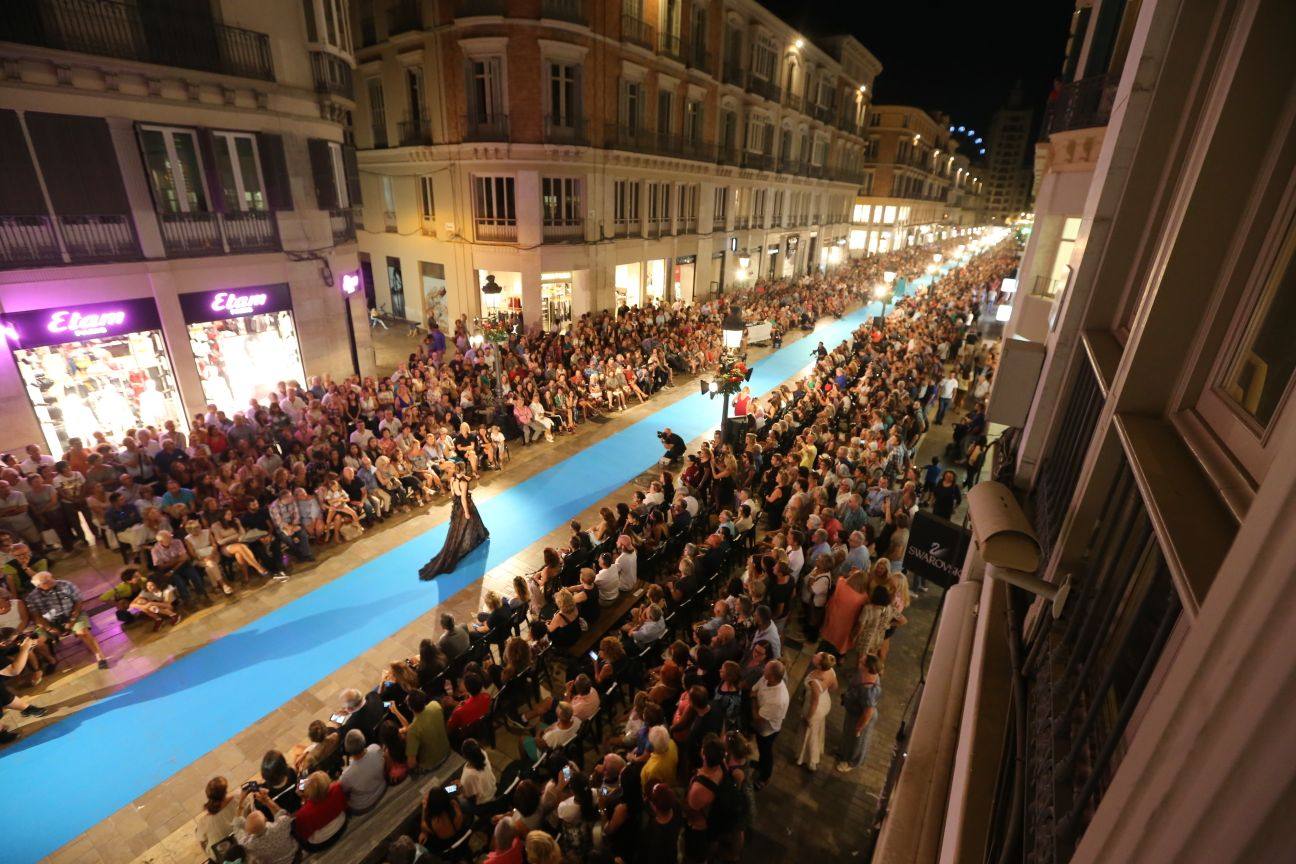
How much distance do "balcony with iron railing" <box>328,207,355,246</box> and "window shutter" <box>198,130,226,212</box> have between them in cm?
276

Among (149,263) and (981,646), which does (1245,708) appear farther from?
(149,263)

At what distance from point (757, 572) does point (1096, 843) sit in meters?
6.37

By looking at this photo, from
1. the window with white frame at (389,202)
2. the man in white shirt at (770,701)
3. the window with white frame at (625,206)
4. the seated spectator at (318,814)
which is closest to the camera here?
the seated spectator at (318,814)

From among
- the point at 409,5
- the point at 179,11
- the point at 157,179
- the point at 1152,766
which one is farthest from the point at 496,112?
the point at 1152,766

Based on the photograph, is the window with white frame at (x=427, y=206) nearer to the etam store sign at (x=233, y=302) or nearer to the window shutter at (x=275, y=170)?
the window shutter at (x=275, y=170)

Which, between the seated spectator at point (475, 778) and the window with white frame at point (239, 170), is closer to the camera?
the seated spectator at point (475, 778)

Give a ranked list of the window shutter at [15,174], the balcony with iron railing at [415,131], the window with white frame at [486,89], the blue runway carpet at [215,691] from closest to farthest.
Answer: the blue runway carpet at [215,691] < the window shutter at [15,174] < the window with white frame at [486,89] < the balcony with iron railing at [415,131]

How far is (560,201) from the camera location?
2173cm

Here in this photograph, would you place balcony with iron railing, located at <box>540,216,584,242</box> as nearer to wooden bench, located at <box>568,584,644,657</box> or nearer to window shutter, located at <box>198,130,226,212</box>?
window shutter, located at <box>198,130,226,212</box>

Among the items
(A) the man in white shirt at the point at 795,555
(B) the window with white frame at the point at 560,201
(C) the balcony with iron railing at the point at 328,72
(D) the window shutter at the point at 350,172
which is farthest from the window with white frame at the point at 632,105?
(A) the man in white shirt at the point at 795,555

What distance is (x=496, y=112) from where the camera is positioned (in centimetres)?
2041

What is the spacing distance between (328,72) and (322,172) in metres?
2.41

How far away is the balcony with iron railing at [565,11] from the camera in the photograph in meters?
19.4

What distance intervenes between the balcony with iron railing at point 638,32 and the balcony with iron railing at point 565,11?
2.22 meters
